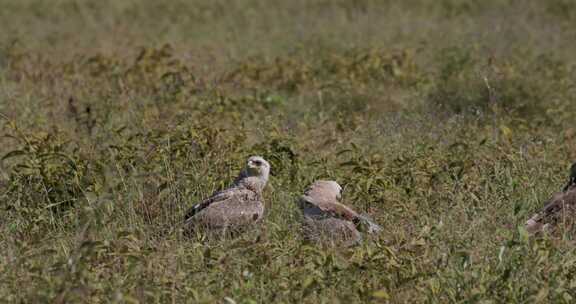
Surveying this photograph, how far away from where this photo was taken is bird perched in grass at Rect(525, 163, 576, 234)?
20.3 ft

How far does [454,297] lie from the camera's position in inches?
204

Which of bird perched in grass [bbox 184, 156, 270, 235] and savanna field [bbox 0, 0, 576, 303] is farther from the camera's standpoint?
bird perched in grass [bbox 184, 156, 270, 235]

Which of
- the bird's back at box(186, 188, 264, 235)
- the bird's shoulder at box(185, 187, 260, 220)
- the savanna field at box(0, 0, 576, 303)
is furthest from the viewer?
the bird's shoulder at box(185, 187, 260, 220)

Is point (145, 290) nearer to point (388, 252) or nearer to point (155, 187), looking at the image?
point (388, 252)

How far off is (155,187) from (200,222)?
74cm

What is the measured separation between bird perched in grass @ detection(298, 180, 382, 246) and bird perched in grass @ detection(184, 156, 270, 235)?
0.34m

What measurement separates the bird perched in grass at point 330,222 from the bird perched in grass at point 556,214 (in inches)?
38.3

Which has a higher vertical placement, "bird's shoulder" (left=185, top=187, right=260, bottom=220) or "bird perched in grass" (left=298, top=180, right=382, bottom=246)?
"bird's shoulder" (left=185, top=187, right=260, bottom=220)

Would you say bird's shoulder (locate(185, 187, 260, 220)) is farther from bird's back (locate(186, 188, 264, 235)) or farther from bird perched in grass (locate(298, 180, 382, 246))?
bird perched in grass (locate(298, 180, 382, 246))

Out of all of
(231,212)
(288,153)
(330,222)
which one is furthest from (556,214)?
(288,153)

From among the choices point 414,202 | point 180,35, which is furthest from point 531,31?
point 414,202

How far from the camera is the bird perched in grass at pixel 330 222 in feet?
20.2

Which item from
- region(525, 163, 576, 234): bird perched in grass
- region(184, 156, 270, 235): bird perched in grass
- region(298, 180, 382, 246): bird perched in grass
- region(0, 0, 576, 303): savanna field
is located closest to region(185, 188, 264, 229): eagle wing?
region(184, 156, 270, 235): bird perched in grass

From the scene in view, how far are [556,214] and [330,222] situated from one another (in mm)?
1413
